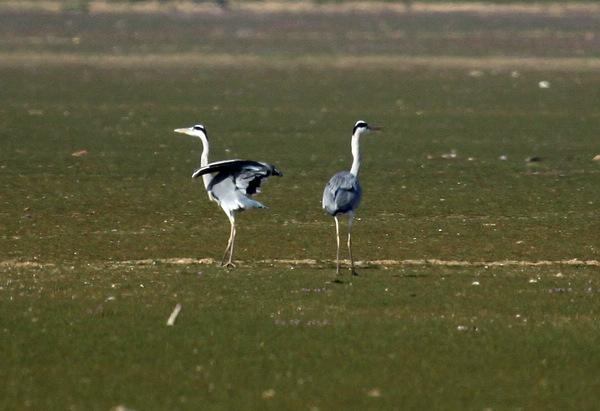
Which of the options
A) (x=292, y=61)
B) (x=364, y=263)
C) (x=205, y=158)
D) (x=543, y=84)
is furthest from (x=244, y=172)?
(x=292, y=61)

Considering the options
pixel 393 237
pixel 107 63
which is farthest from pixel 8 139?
pixel 107 63

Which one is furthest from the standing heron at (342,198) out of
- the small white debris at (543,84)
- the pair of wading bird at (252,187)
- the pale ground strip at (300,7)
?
the pale ground strip at (300,7)

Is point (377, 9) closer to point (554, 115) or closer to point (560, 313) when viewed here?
point (554, 115)

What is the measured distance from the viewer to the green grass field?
11.7 metres

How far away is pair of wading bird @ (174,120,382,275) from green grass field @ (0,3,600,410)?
0.90 metres

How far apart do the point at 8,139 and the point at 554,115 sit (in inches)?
717

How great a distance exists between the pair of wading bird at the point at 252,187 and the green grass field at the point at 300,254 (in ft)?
2.95

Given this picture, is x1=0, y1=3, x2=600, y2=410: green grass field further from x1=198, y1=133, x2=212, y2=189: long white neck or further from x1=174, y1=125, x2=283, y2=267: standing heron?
x1=198, y1=133, x2=212, y2=189: long white neck

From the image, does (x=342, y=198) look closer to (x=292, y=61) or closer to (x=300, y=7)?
(x=292, y=61)

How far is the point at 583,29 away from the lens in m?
84.9

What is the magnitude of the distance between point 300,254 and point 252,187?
1522 millimetres

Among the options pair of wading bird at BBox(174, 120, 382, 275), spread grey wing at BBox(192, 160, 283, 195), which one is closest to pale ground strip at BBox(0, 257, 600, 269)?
pair of wading bird at BBox(174, 120, 382, 275)

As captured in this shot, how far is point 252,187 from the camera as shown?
1773 cm

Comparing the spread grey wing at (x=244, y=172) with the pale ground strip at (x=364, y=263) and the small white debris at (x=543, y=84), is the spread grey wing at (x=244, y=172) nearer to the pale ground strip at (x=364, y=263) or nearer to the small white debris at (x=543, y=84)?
the pale ground strip at (x=364, y=263)
